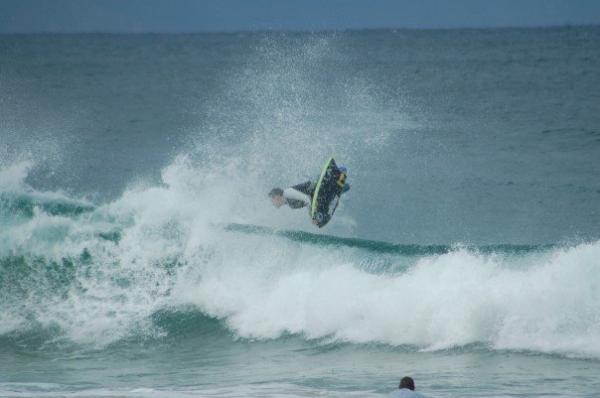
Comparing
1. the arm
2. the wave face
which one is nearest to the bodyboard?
the arm

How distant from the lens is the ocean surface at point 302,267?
13633mm

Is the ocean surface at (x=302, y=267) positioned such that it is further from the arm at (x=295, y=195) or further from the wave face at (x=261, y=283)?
the arm at (x=295, y=195)

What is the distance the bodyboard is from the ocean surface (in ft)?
5.48

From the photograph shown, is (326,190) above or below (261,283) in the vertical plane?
above

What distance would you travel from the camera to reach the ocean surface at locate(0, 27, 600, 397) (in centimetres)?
1363

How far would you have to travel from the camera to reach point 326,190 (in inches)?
583

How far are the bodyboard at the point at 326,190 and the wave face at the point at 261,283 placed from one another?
5.43 ft

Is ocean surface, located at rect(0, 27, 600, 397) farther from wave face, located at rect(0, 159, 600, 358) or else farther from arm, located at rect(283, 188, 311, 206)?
arm, located at rect(283, 188, 311, 206)

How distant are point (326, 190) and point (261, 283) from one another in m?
2.78

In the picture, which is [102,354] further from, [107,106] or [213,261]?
[107,106]

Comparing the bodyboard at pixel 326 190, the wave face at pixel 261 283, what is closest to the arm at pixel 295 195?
the bodyboard at pixel 326 190

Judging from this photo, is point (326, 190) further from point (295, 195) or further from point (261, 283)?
point (261, 283)

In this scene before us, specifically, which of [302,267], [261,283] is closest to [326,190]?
[302,267]

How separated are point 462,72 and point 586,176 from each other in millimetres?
40270
